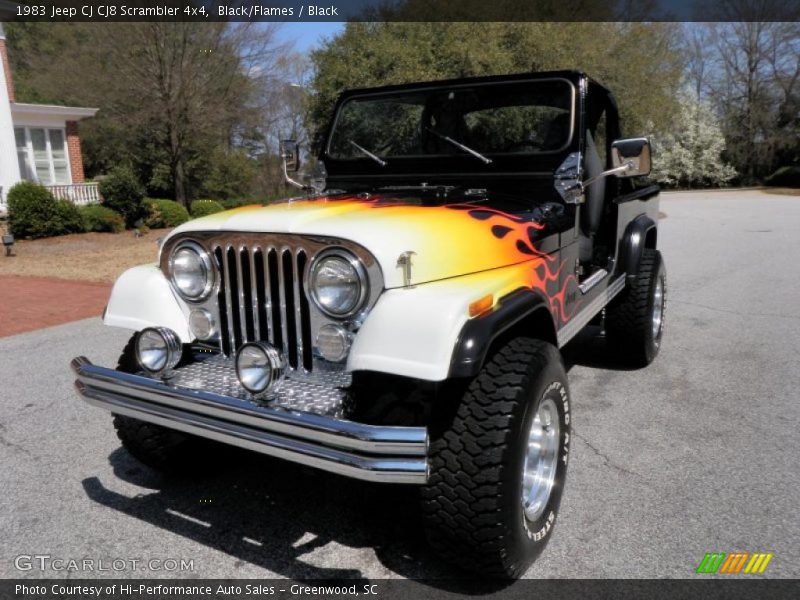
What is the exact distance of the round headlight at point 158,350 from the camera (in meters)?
2.65

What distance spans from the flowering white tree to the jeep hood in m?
35.6

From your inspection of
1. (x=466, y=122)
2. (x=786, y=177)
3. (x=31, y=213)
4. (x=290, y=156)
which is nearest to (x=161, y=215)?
(x=31, y=213)

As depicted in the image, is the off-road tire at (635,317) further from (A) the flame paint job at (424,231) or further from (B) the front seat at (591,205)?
(A) the flame paint job at (424,231)

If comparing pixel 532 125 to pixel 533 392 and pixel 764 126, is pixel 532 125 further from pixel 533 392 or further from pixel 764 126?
pixel 764 126

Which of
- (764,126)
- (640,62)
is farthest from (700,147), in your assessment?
(640,62)

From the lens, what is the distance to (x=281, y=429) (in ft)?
7.06

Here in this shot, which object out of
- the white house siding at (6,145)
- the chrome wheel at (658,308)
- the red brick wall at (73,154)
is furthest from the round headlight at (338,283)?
the red brick wall at (73,154)

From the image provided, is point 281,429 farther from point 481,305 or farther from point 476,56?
point 476,56

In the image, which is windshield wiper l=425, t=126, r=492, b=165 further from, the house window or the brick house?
the house window

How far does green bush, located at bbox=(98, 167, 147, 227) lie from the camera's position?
15992 millimetres

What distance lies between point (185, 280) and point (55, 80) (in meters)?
24.3

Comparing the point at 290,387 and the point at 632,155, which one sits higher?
the point at 632,155

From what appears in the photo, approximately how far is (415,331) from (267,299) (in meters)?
0.70

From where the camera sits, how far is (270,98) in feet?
72.6
